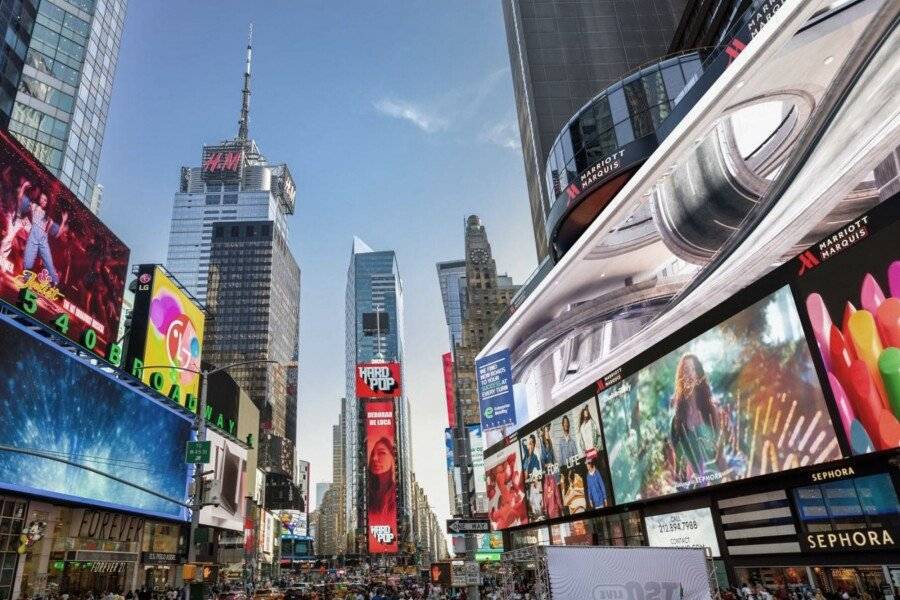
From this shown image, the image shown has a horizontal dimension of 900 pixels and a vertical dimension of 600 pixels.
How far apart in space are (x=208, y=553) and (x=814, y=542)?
52008mm

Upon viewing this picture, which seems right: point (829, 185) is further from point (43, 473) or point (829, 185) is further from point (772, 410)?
point (43, 473)

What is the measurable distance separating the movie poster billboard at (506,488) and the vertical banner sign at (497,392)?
6971 millimetres

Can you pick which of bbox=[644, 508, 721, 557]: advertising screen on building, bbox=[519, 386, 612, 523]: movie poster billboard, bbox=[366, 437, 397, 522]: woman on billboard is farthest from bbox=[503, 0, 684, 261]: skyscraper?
bbox=[644, 508, 721, 557]: advertising screen on building

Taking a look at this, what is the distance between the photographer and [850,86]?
77.4 feet

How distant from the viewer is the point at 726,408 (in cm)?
2420

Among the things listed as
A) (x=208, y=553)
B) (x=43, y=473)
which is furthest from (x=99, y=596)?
(x=208, y=553)

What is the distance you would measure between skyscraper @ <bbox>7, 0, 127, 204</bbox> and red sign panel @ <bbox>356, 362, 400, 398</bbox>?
45.4m

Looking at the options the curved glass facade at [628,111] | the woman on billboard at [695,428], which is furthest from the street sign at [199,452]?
the curved glass facade at [628,111]

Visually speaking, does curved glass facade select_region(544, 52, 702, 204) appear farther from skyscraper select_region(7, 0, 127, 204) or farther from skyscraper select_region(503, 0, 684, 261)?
skyscraper select_region(7, 0, 127, 204)

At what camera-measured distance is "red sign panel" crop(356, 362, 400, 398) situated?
91.2 m

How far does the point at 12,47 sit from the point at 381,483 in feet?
232

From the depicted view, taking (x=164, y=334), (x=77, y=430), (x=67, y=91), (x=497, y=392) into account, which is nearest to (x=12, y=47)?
(x=67, y=91)

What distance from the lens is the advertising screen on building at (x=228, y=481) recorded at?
53.1m

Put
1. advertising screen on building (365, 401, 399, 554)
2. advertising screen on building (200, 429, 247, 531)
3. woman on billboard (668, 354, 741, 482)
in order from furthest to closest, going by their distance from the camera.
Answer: advertising screen on building (365, 401, 399, 554) < advertising screen on building (200, 429, 247, 531) < woman on billboard (668, 354, 741, 482)
